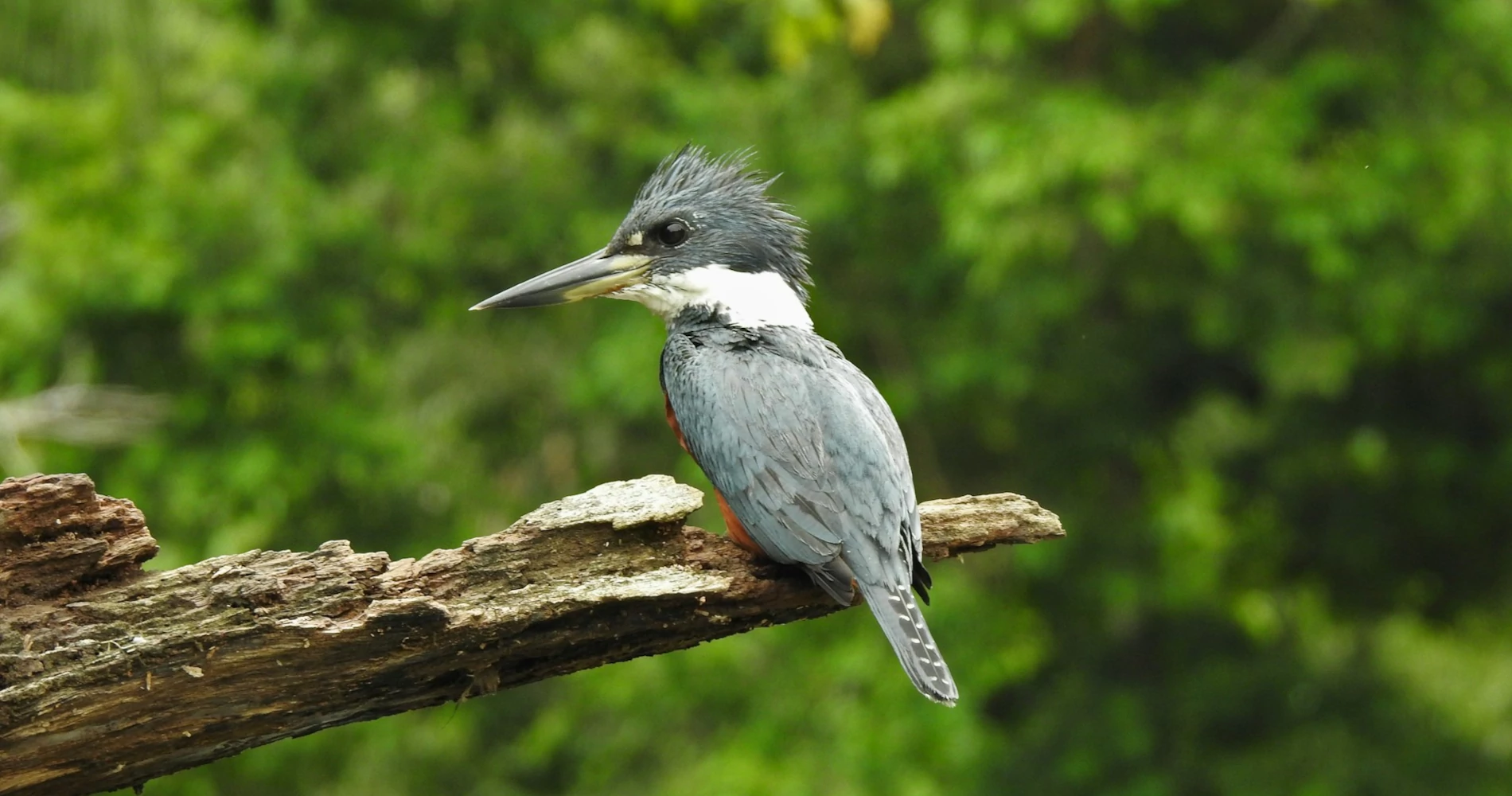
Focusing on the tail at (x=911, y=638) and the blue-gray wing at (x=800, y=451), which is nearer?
Result: the tail at (x=911, y=638)

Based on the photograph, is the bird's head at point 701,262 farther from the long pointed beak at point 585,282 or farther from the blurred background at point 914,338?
the blurred background at point 914,338

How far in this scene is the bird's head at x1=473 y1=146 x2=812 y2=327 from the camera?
16.2 feet

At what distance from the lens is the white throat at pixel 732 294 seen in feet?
16.1

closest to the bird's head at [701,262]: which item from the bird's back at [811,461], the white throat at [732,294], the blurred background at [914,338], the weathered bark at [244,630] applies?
the white throat at [732,294]

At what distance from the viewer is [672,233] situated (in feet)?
16.4

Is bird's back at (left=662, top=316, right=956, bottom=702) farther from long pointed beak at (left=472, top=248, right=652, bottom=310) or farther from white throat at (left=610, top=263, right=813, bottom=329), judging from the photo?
long pointed beak at (left=472, top=248, right=652, bottom=310)

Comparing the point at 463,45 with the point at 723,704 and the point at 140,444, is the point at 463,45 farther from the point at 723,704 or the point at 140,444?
the point at 723,704

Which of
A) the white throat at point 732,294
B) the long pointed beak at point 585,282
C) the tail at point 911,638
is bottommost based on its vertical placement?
the tail at point 911,638

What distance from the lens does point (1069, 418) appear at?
12102mm

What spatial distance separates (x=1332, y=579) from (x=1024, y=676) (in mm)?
2470

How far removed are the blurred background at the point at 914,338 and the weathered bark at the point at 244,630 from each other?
6.05 m

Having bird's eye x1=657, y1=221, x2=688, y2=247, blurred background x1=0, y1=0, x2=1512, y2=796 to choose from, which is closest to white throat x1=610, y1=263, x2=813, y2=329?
bird's eye x1=657, y1=221, x2=688, y2=247

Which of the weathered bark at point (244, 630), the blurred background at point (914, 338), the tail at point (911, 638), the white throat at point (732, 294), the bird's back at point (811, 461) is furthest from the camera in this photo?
the blurred background at point (914, 338)

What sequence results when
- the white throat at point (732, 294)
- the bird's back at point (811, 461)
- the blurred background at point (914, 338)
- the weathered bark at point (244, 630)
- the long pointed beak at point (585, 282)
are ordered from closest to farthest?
the weathered bark at point (244, 630)
the bird's back at point (811, 461)
the white throat at point (732, 294)
the long pointed beak at point (585, 282)
the blurred background at point (914, 338)
